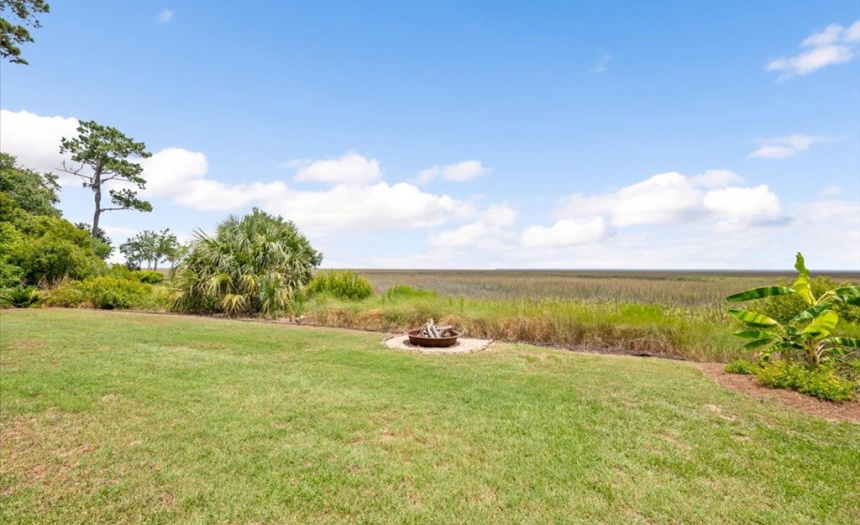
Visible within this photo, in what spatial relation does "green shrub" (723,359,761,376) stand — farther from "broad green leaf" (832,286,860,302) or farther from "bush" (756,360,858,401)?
"broad green leaf" (832,286,860,302)

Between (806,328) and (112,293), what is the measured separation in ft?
53.2

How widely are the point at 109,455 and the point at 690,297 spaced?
18206mm

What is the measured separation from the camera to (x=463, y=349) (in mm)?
7086

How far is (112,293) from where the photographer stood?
476 inches

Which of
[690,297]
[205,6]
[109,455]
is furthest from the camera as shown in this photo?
[690,297]

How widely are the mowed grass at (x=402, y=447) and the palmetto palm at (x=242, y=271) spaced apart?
19.0 feet

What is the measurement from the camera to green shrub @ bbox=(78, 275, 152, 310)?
12.0 meters

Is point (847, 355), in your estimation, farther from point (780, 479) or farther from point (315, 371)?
point (315, 371)

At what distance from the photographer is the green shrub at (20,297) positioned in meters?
11.6

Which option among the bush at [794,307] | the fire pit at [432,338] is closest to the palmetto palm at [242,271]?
the fire pit at [432,338]

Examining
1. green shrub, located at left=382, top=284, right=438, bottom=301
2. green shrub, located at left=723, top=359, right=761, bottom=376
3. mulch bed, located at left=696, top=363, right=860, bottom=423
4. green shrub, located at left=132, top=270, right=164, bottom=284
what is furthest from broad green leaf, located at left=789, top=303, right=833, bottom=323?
green shrub, located at left=132, top=270, right=164, bottom=284

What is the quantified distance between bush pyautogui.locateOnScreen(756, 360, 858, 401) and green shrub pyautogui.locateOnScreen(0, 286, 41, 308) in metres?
17.5

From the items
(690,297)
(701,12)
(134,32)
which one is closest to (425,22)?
(701,12)

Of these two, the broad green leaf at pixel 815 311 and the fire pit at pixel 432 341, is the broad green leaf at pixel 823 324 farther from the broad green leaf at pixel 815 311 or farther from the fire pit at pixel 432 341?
the fire pit at pixel 432 341
